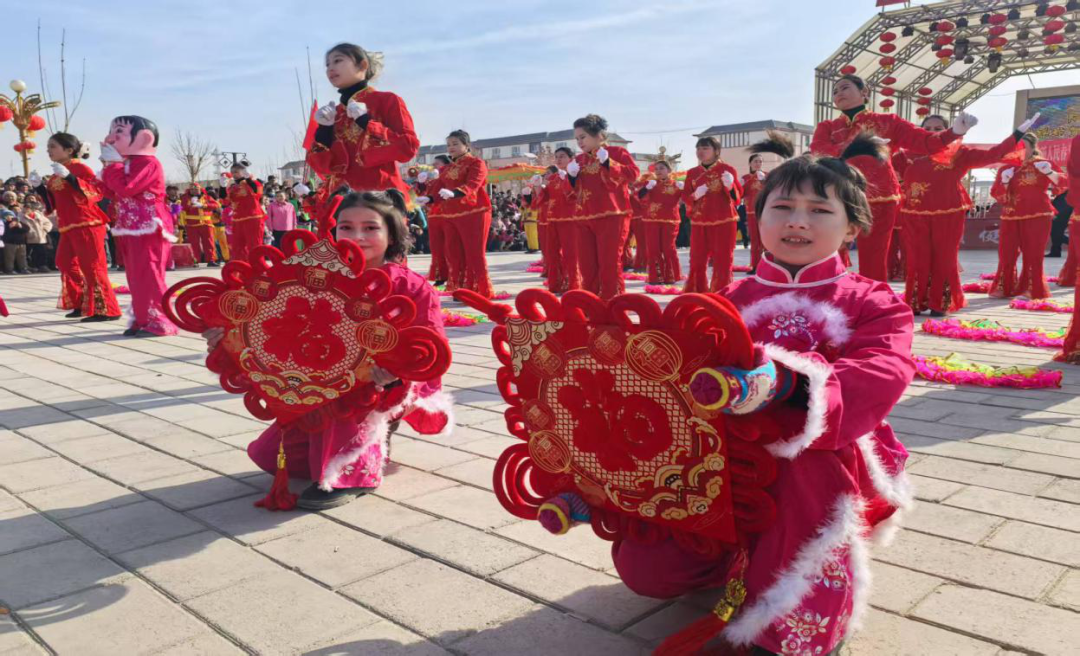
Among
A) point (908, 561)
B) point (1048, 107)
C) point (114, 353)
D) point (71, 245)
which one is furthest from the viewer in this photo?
point (1048, 107)

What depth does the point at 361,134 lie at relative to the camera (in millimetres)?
5039

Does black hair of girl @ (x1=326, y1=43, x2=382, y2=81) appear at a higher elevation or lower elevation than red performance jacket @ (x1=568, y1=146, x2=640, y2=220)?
higher

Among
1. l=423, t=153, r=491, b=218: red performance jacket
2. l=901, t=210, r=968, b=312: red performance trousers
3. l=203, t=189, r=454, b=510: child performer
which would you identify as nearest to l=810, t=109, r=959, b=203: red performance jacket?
l=901, t=210, r=968, b=312: red performance trousers

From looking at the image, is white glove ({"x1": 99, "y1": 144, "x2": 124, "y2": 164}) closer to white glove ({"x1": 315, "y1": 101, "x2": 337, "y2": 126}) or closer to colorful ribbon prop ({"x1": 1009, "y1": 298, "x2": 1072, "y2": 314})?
white glove ({"x1": 315, "y1": 101, "x2": 337, "y2": 126})

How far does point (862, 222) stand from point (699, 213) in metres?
7.12

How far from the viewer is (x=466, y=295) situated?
1909 mm

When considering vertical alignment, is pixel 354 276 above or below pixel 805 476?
above

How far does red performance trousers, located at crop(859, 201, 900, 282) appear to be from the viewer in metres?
6.50

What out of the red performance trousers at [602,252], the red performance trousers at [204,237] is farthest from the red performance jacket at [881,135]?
the red performance trousers at [204,237]

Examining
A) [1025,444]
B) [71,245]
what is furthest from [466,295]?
[71,245]

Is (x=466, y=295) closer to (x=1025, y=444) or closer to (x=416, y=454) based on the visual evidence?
(x=416, y=454)

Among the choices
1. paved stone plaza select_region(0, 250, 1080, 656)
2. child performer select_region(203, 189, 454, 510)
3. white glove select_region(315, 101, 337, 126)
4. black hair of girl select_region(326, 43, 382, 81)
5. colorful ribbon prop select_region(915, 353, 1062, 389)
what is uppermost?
black hair of girl select_region(326, 43, 382, 81)

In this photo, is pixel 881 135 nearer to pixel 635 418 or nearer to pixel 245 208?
pixel 635 418

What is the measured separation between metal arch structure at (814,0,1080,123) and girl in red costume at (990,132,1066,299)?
8.45 metres
